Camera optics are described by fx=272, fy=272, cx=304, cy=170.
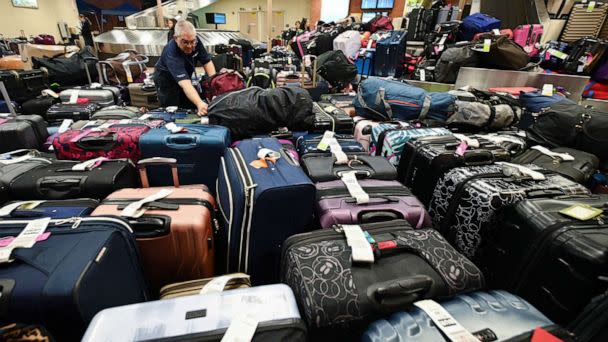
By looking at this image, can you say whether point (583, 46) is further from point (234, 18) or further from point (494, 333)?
point (234, 18)

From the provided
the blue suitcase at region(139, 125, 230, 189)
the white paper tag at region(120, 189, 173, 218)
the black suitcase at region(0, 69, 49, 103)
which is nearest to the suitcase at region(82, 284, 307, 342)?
the white paper tag at region(120, 189, 173, 218)

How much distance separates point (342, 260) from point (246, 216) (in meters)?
A: 0.48

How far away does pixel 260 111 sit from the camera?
211cm

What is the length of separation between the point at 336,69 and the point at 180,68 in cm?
202

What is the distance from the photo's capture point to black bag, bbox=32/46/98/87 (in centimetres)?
384

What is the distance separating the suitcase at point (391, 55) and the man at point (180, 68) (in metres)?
3.34

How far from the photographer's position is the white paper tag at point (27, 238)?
0.82m

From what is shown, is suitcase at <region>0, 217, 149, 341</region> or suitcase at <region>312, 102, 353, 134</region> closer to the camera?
suitcase at <region>0, 217, 149, 341</region>

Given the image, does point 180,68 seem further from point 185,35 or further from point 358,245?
point 358,245

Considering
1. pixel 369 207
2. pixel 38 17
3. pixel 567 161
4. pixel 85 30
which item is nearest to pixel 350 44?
pixel 567 161

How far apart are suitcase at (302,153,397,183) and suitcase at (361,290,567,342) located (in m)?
0.81

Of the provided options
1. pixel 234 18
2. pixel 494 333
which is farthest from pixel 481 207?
pixel 234 18

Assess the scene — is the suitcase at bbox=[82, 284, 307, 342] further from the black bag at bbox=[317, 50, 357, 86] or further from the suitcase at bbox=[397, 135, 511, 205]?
the black bag at bbox=[317, 50, 357, 86]

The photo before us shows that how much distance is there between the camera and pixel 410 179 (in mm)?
1926
